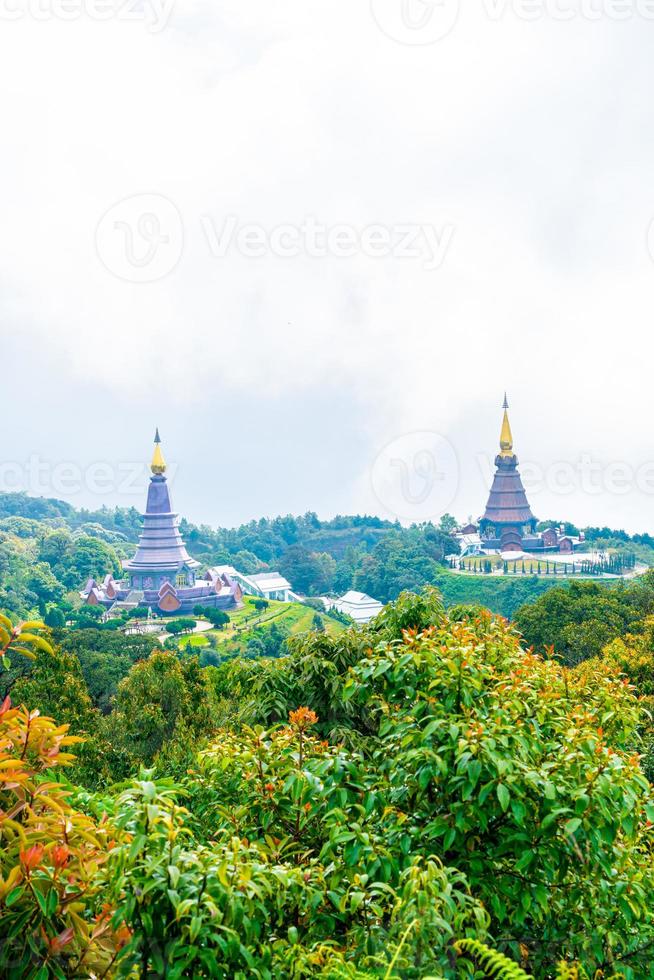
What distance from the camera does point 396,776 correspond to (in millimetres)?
3295

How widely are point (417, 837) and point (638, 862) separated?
974 millimetres

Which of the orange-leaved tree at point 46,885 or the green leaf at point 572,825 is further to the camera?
the green leaf at point 572,825

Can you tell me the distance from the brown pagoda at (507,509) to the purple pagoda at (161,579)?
13.8 meters

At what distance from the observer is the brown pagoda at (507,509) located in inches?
1886

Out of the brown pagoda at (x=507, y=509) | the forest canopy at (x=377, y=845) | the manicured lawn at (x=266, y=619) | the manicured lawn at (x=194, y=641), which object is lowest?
the manicured lawn at (x=194, y=641)

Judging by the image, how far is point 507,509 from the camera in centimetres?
4803

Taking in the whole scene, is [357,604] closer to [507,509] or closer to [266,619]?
[266,619]

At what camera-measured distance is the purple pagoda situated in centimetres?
4156

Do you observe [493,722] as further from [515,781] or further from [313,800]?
[313,800]

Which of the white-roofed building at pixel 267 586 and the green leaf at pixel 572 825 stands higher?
the green leaf at pixel 572 825

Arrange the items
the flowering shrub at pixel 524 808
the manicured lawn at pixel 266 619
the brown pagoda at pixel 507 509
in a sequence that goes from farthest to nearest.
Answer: the brown pagoda at pixel 507 509 → the manicured lawn at pixel 266 619 → the flowering shrub at pixel 524 808

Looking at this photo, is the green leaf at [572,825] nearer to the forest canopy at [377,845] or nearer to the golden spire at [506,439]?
the forest canopy at [377,845]

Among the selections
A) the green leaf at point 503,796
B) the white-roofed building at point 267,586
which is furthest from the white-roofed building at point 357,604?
the green leaf at point 503,796

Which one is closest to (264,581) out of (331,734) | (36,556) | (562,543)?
(36,556)
